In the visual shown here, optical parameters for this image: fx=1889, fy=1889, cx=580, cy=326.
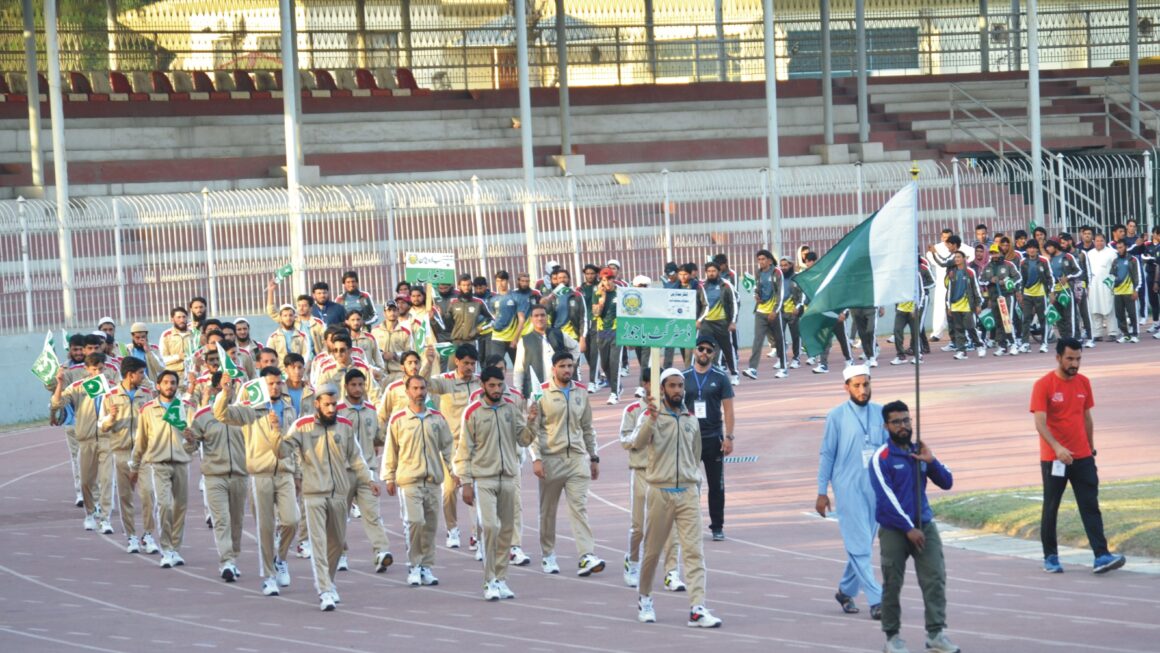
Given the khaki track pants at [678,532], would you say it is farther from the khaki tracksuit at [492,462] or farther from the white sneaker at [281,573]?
the white sneaker at [281,573]

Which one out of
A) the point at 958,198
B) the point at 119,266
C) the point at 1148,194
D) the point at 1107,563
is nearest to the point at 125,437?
the point at 1107,563

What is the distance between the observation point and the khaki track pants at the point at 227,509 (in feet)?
45.8

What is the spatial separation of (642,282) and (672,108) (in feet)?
51.4

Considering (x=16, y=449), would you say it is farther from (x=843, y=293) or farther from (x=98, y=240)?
(x=843, y=293)

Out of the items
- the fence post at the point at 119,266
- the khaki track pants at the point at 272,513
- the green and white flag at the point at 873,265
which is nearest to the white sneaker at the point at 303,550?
the khaki track pants at the point at 272,513

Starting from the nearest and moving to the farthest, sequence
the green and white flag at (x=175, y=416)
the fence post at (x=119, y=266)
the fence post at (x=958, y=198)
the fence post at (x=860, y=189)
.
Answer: the green and white flag at (x=175, y=416) < the fence post at (x=119, y=266) < the fence post at (x=860, y=189) < the fence post at (x=958, y=198)

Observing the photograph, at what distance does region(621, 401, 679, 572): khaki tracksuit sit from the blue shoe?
111 inches

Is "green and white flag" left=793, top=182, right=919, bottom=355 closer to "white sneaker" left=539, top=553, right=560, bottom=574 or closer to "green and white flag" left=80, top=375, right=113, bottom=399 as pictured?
"white sneaker" left=539, top=553, right=560, bottom=574

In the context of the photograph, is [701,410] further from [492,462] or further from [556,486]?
[492,462]

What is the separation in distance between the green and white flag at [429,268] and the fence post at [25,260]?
5.54 meters

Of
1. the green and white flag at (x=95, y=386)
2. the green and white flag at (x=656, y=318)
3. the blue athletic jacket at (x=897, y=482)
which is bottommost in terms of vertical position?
the blue athletic jacket at (x=897, y=482)

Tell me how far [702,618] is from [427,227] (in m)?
16.1

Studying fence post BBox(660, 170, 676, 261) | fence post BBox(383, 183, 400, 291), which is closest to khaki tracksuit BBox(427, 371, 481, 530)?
fence post BBox(383, 183, 400, 291)

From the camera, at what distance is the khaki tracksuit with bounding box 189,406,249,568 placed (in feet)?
45.9
